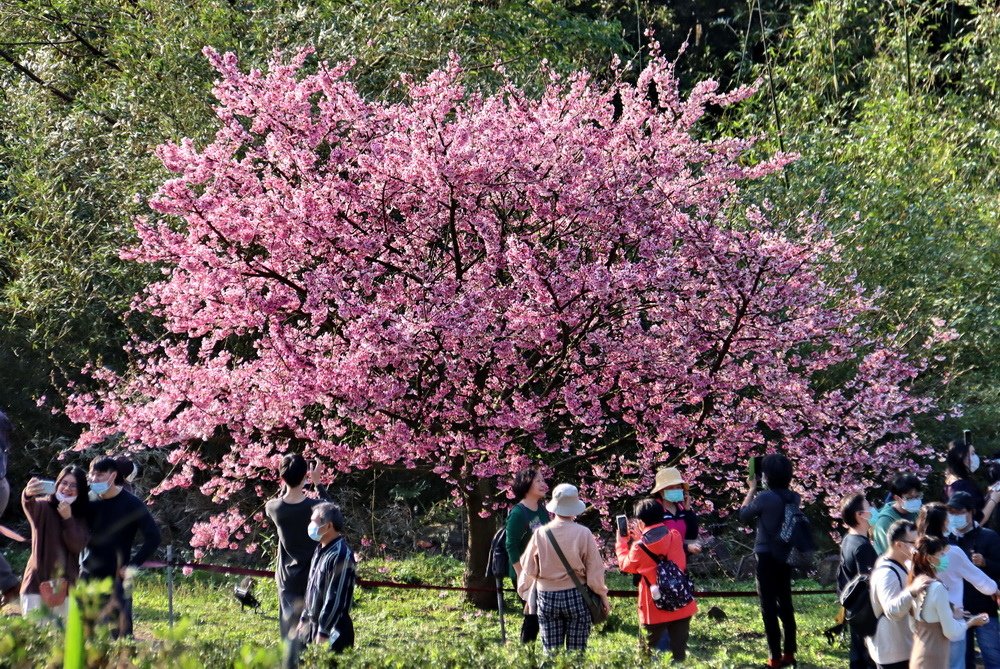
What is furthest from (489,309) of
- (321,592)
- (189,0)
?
(189,0)

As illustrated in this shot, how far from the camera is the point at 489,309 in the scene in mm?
9719

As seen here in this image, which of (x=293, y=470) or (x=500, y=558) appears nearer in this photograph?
(x=293, y=470)

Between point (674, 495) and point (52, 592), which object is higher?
point (674, 495)

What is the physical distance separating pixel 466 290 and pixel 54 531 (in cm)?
367

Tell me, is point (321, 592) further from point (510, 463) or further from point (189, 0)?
point (189, 0)

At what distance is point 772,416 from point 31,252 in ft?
31.8

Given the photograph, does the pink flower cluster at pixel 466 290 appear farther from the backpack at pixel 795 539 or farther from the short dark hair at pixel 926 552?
the short dark hair at pixel 926 552

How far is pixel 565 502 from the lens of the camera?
23.7ft

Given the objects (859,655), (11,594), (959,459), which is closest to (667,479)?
(859,655)

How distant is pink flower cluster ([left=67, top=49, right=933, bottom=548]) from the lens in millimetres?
9742

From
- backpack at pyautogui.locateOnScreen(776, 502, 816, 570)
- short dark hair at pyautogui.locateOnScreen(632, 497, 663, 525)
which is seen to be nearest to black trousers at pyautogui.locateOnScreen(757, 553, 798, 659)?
backpack at pyautogui.locateOnScreen(776, 502, 816, 570)

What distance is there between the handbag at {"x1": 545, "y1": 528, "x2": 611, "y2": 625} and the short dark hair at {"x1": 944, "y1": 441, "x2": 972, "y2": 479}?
3.52m

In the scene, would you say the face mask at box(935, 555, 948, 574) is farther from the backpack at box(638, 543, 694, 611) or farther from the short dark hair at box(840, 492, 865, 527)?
the backpack at box(638, 543, 694, 611)

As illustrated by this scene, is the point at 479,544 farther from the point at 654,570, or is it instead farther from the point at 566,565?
the point at 566,565
